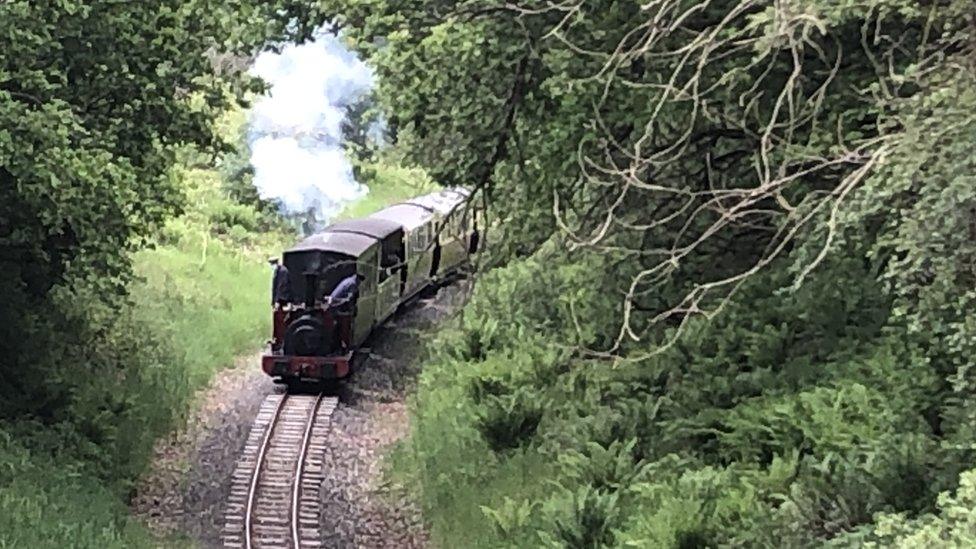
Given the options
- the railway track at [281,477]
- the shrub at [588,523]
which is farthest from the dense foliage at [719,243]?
the railway track at [281,477]

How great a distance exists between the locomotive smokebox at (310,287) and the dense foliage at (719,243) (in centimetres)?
488

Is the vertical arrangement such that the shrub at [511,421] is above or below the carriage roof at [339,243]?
below

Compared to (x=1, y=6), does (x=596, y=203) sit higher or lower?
lower

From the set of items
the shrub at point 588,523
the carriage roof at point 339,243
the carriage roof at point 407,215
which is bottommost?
the shrub at point 588,523

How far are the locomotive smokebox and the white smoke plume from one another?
51.0 feet

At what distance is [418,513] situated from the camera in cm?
1309

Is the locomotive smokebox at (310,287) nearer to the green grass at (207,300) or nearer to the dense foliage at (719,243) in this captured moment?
the green grass at (207,300)

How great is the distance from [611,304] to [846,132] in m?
3.17

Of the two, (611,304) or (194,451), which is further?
(194,451)

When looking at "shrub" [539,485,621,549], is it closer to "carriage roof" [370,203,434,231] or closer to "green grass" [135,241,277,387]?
"green grass" [135,241,277,387]

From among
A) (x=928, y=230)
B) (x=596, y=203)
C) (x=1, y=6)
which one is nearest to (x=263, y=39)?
(x=1, y=6)

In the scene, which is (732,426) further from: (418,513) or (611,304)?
(418,513)

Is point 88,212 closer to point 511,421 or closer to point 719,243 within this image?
point 511,421

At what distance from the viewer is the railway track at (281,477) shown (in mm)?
12273
